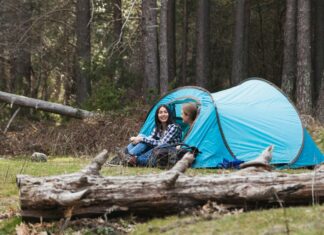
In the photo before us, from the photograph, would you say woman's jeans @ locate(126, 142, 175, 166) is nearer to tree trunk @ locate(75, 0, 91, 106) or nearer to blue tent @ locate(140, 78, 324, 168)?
blue tent @ locate(140, 78, 324, 168)

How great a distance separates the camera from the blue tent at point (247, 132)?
984 centimetres

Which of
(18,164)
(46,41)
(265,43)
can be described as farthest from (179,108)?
(265,43)

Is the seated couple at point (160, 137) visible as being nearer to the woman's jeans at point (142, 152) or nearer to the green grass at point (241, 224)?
the woman's jeans at point (142, 152)

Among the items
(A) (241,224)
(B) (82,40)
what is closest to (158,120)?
(A) (241,224)

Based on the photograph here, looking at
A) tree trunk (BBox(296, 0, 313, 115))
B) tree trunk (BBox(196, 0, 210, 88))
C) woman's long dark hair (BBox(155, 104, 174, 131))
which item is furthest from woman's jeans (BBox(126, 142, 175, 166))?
tree trunk (BBox(196, 0, 210, 88))

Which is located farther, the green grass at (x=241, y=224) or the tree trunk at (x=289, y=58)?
the tree trunk at (x=289, y=58)

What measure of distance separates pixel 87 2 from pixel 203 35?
4.93m

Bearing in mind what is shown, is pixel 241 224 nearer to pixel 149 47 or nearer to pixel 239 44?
pixel 149 47

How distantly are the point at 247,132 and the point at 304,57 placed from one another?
7286 millimetres

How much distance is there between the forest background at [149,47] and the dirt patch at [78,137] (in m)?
1.03

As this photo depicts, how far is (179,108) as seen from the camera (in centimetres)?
1147

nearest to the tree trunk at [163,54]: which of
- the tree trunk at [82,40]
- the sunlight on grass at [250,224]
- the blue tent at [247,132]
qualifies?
the tree trunk at [82,40]

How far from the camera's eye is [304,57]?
16625mm

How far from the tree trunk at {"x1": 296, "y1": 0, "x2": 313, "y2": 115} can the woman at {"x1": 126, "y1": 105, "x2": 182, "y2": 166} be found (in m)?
7.02
